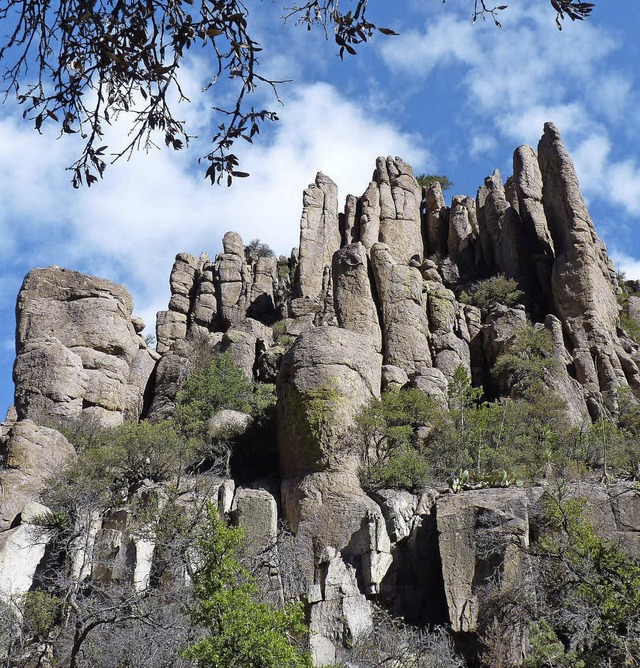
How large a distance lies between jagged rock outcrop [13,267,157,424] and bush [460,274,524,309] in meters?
13.3

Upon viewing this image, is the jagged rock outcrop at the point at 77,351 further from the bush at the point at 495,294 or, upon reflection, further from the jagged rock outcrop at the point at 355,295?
the bush at the point at 495,294

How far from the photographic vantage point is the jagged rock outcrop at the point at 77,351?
3061cm

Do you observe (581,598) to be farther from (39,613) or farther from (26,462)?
(26,462)

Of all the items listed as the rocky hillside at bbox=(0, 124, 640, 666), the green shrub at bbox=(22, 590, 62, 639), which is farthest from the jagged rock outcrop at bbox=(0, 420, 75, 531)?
the green shrub at bbox=(22, 590, 62, 639)

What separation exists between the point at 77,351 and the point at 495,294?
55.2ft

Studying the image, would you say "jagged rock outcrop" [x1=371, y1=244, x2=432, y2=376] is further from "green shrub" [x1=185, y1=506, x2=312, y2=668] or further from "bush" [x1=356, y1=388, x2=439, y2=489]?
"green shrub" [x1=185, y1=506, x2=312, y2=668]

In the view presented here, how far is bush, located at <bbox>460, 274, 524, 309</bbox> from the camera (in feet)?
127

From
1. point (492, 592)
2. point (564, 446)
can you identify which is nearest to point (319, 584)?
point (492, 592)

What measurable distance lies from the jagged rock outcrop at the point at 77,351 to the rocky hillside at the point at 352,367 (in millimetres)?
70

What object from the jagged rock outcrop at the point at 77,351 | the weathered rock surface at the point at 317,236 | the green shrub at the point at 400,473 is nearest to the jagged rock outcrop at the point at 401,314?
the green shrub at the point at 400,473

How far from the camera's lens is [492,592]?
62.0 feet

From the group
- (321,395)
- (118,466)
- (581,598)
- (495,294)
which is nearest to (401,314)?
(495,294)

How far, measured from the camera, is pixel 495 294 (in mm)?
38812

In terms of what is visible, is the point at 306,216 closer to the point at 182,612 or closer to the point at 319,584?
the point at 319,584
